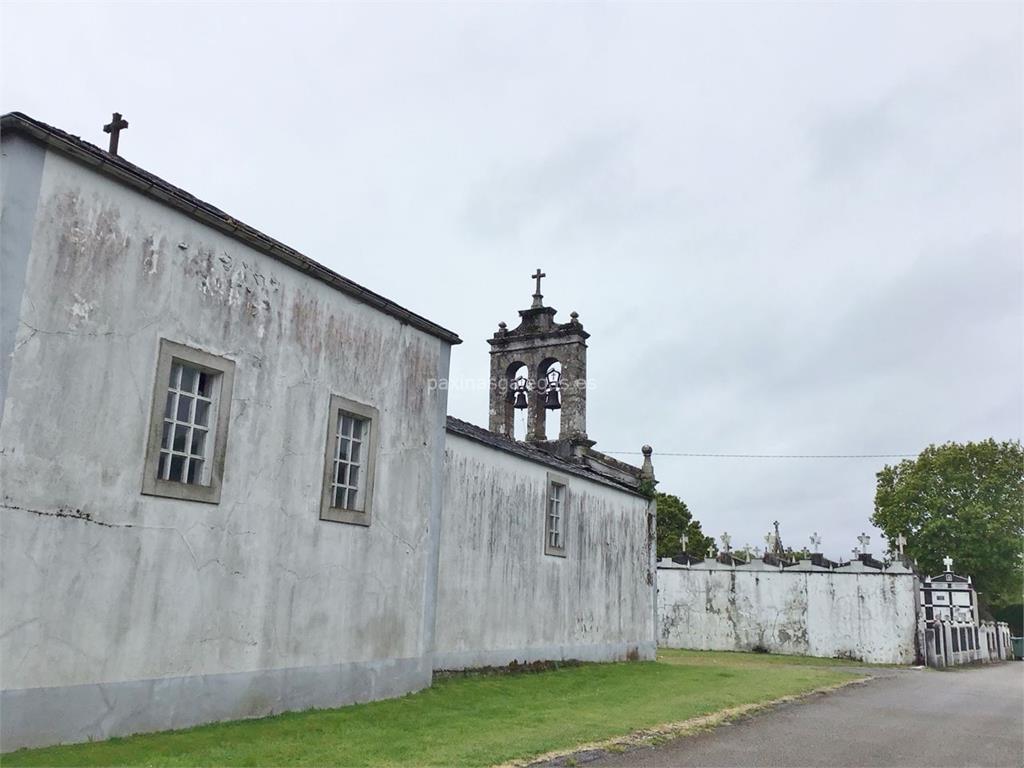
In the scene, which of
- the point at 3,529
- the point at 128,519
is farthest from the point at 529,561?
the point at 3,529

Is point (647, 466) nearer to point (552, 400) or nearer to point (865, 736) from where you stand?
point (552, 400)

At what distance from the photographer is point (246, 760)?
22.1ft

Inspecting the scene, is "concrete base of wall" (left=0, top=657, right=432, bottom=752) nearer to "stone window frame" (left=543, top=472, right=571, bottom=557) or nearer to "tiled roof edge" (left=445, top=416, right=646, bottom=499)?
"tiled roof edge" (left=445, top=416, right=646, bottom=499)

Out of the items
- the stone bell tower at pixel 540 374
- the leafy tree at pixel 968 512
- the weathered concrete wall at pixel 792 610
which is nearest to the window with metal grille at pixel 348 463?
the stone bell tower at pixel 540 374

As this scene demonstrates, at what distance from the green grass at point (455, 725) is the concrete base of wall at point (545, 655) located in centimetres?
28

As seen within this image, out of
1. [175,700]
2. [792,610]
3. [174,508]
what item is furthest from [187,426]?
[792,610]

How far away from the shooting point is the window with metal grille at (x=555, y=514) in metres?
16.1

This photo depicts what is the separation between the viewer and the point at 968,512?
39406 mm

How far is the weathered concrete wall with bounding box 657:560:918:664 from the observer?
23922 millimetres

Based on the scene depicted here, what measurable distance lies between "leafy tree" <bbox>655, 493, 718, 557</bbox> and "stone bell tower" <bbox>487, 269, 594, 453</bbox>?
28.3m

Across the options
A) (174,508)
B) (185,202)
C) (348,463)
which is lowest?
(174,508)

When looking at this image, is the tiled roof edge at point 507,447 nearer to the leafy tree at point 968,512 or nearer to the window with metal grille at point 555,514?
the window with metal grille at point 555,514

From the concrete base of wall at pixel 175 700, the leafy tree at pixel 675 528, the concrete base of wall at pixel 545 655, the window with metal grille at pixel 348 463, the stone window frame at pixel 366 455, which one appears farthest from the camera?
the leafy tree at pixel 675 528

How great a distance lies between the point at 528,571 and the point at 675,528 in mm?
35614
